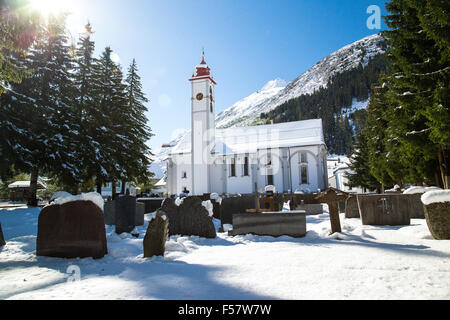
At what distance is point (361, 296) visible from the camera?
9.95 ft

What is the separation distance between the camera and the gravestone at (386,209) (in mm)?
9688

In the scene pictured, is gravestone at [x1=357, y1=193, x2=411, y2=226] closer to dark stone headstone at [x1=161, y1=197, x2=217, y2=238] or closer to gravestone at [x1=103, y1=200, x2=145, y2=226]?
dark stone headstone at [x1=161, y1=197, x2=217, y2=238]

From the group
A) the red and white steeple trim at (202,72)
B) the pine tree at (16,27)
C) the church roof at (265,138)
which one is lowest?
the pine tree at (16,27)

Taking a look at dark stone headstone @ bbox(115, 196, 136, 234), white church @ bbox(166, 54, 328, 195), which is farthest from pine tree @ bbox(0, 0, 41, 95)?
white church @ bbox(166, 54, 328, 195)

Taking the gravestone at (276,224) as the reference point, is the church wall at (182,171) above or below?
above

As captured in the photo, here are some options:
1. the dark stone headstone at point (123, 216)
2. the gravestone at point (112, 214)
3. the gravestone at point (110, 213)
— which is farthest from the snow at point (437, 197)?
the gravestone at point (110, 213)

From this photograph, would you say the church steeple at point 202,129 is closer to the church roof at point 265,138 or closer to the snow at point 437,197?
the church roof at point 265,138

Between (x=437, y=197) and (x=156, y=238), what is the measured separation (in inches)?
272

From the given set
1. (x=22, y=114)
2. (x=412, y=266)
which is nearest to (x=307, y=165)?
(x=22, y=114)

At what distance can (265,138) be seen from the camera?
40.3 meters

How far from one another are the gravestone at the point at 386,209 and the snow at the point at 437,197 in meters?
2.75

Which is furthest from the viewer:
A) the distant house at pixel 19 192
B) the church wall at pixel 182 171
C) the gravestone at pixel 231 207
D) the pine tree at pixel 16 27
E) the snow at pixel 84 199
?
the church wall at pixel 182 171

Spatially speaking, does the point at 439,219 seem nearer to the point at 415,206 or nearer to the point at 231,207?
the point at 415,206
